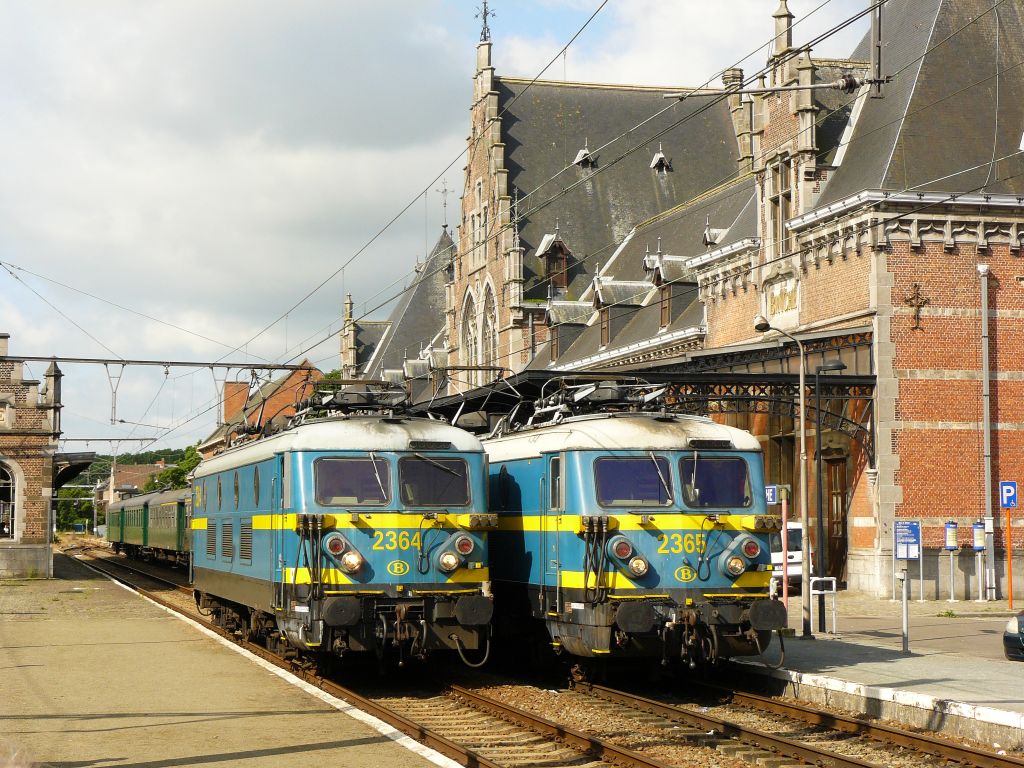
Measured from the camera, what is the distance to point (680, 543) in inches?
588

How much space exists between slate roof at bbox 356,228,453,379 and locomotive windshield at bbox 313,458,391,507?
63419 mm

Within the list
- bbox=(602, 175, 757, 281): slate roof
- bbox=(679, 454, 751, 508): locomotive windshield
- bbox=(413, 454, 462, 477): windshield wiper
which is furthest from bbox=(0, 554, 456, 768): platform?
bbox=(602, 175, 757, 281): slate roof

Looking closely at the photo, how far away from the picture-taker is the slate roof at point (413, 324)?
81625 millimetres

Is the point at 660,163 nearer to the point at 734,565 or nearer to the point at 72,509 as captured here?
the point at 734,565

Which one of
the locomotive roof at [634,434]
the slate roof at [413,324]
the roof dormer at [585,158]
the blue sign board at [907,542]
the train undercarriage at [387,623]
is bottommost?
the train undercarriage at [387,623]

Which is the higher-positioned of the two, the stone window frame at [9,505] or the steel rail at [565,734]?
the stone window frame at [9,505]

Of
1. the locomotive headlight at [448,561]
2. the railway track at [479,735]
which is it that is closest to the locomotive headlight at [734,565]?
the railway track at [479,735]

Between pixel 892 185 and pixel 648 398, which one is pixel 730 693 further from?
pixel 892 185

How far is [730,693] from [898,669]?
2.22 meters

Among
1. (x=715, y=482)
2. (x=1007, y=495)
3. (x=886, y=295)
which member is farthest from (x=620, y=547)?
(x=886, y=295)

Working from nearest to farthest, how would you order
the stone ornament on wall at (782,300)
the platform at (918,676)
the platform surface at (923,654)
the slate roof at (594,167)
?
the platform at (918,676), the platform surface at (923,654), the stone ornament on wall at (782,300), the slate roof at (594,167)

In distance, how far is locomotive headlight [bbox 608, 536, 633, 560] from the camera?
14.7 m

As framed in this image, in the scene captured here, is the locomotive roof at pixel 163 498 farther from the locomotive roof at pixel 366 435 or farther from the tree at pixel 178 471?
the tree at pixel 178 471

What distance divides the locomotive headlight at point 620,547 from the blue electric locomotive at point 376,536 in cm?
177
